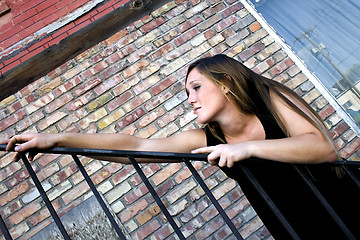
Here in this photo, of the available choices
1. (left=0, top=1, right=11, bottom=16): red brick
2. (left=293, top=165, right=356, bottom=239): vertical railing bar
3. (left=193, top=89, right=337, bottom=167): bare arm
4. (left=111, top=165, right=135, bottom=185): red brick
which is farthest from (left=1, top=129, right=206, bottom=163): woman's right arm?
(left=0, top=1, right=11, bottom=16): red brick

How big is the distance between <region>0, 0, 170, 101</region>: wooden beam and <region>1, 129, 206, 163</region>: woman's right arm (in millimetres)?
1563

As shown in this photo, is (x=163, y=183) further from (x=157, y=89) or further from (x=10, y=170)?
(x=10, y=170)

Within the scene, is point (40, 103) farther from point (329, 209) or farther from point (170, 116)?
point (329, 209)

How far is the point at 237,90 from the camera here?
1.61 meters

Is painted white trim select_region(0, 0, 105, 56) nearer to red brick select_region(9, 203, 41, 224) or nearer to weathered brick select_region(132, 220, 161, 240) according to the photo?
red brick select_region(9, 203, 41, 224)

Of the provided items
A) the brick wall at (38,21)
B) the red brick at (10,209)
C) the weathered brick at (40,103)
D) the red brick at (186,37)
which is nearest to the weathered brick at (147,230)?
the red brick at (10,209)

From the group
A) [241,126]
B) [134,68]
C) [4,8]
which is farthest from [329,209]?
[4,8]

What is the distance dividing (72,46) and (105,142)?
162cm

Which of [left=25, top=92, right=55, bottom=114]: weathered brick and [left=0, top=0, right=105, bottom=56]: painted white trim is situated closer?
[left=25, top=92, right=55, bottom=114]: weathered brick

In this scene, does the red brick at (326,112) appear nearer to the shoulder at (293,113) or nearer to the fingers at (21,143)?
the shoulder at (293,113)

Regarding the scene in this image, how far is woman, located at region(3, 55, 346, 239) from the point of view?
4.64ft

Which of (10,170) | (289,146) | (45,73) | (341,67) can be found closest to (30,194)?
(10,170)

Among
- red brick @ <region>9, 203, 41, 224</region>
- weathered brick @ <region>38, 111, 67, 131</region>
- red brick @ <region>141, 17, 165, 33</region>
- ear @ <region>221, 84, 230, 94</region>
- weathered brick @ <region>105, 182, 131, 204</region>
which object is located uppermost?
red brick @ <region>141, 17, 165, 33</region>

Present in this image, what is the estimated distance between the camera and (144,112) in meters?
2.77
